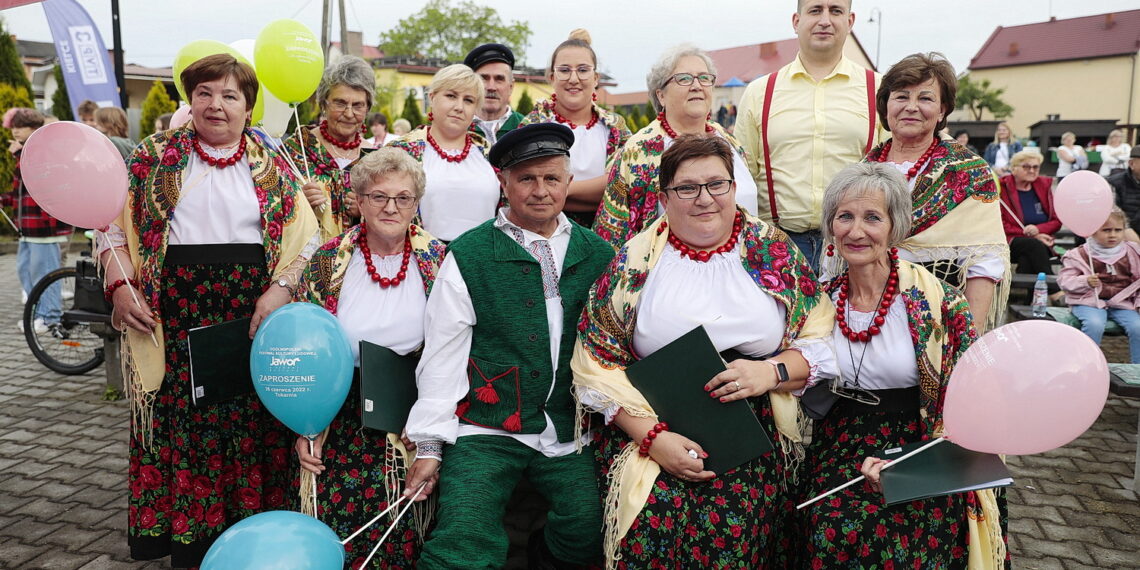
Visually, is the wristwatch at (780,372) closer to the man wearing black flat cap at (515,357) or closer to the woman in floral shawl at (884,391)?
the woman in floral shawl at (884,391)

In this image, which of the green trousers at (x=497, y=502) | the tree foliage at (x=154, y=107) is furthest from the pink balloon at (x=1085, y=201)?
the tree foliage at (x=154, y=107)

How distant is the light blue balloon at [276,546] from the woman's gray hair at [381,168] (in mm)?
1219

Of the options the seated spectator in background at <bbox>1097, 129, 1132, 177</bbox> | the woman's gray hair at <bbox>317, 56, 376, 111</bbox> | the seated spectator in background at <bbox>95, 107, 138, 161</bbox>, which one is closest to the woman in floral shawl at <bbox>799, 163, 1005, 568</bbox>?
the woman's gray hair at <bbox>317, 56, 376, 111</bbox>

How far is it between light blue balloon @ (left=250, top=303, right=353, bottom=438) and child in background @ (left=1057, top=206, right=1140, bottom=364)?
18.4 feet

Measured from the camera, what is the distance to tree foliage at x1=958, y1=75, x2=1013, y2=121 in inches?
1746

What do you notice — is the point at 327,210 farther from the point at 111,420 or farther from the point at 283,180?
the point at 111,420

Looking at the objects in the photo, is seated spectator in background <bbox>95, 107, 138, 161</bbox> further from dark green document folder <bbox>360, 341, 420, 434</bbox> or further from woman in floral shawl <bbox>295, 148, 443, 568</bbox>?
dark green document folder <bbox>360, 341, 420, 434</bbox>

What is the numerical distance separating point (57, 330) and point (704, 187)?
246 inches

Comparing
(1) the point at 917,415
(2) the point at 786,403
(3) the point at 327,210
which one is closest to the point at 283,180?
(3) the point at 327,210

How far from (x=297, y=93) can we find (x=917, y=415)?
313cm

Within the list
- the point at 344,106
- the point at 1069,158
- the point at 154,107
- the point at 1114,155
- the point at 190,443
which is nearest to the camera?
the point at 190,443

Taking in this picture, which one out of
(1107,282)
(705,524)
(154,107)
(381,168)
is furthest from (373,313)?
(154,107)

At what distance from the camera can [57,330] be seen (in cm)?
650

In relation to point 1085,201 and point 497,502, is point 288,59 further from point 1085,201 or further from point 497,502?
point 1085,201
